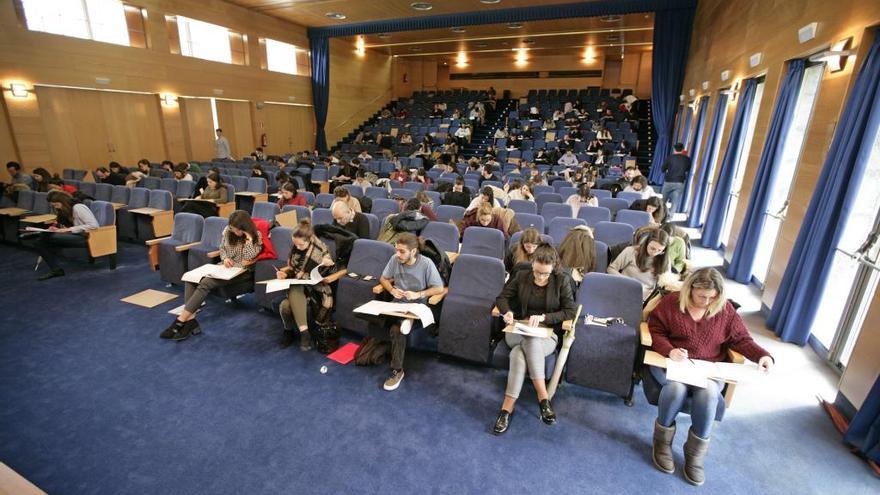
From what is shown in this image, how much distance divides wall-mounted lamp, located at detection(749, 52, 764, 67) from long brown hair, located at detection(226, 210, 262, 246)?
272 inches

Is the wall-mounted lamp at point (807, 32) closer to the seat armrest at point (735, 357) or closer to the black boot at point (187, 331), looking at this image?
the seat armrest at point (735, 357)

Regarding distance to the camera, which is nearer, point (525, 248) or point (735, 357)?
point (735, 357)

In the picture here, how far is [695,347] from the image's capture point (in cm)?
253

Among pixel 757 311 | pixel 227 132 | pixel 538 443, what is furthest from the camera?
pixel 227 132

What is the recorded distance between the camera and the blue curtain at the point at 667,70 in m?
10.7

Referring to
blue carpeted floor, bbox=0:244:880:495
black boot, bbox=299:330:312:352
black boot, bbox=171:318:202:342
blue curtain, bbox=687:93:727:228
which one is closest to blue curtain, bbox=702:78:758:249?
blue curtain, bbox=687:93:727:228

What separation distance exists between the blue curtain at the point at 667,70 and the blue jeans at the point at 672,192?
122 inches

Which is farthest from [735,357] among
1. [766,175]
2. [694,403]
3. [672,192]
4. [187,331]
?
[672,192]

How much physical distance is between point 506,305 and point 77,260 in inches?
248

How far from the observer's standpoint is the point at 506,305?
3016 mm

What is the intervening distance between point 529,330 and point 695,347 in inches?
39.9

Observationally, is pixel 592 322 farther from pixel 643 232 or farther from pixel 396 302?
pixel 396 302

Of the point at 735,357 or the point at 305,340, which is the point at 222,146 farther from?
the point at 735,357

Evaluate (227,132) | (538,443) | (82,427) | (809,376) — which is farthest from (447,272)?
(227,132)
